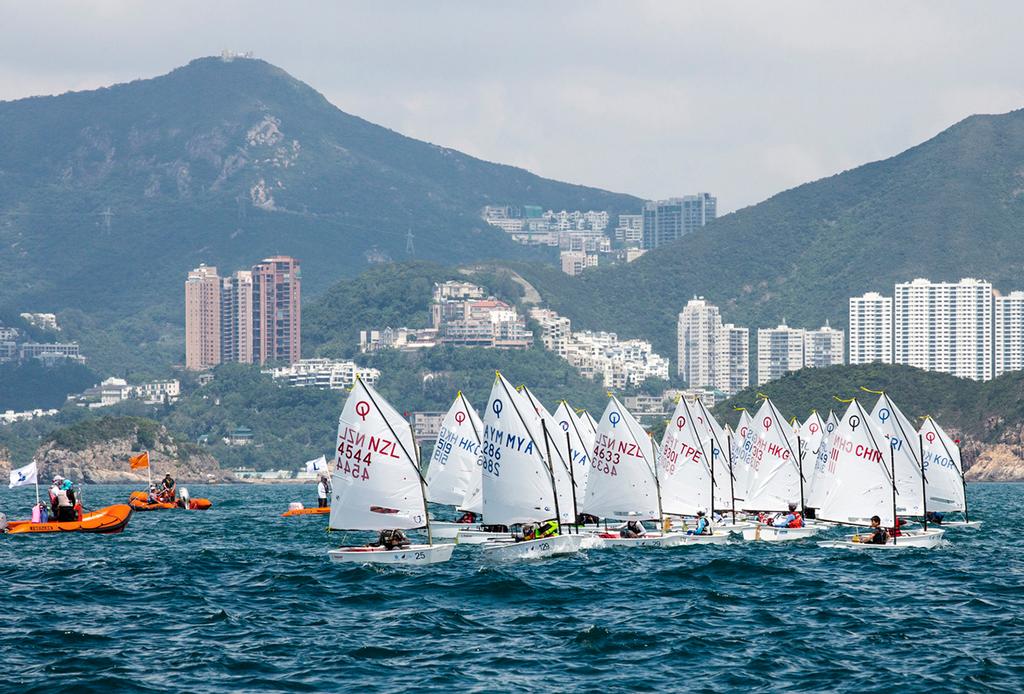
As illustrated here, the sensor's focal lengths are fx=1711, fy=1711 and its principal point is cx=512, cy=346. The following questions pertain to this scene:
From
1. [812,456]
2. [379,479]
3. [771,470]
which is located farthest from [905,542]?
[812,456]

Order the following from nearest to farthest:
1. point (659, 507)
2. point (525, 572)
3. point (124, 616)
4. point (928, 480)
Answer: point (124, 616) < point (525, 572) < point (659, 507) < point (928, 480)

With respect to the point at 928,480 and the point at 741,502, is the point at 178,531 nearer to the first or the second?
the point at 741,502

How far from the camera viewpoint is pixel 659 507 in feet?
236

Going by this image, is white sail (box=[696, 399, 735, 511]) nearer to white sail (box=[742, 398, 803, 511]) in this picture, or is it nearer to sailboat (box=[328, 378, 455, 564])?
white sail (box=[742, 398, 803, 511])

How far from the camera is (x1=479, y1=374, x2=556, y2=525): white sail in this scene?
6400 cm

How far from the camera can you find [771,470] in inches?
3440

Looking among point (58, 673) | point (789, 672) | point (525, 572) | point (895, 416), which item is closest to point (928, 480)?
point (895, 416)

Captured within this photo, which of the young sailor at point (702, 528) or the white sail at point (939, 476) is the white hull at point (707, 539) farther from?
the white sail at point (939, 476)

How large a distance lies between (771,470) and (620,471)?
60.5 feet

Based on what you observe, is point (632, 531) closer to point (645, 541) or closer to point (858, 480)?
point (645, 541)

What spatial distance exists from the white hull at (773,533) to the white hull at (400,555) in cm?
2056

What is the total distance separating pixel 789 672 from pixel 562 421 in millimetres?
45257

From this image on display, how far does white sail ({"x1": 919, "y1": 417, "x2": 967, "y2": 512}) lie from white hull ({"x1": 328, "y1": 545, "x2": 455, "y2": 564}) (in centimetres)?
3081

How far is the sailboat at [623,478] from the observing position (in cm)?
7119
